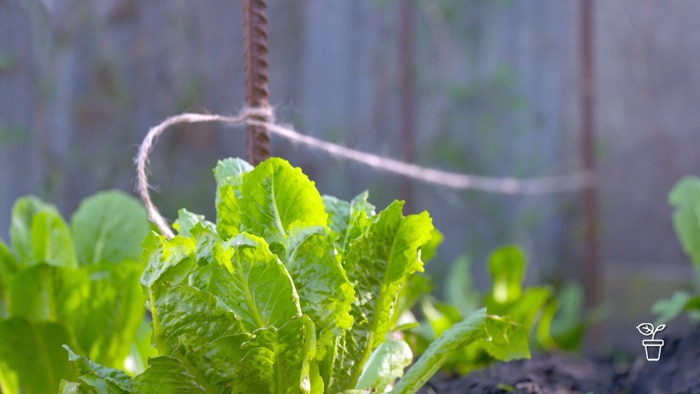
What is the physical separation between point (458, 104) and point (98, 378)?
8.52 ft

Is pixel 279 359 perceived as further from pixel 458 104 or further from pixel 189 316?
pixel 458 104

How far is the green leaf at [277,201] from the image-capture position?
0.83m

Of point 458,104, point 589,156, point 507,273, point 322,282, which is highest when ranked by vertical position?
point 458,104

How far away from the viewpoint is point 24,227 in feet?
4.17

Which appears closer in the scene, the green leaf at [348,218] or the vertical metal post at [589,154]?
the green leaf at [348,218]

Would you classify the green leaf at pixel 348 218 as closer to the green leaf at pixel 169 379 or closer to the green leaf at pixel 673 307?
the green leaf at pixel 169 379

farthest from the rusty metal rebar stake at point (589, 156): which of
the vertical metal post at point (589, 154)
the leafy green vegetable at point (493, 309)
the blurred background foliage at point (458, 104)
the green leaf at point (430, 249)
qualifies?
the green leaf at point (430, 249)

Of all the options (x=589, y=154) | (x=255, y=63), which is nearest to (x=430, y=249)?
(x=255, y=63)

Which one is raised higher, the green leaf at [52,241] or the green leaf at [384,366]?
the green leaf at [52,241]

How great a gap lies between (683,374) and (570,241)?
2.02 m

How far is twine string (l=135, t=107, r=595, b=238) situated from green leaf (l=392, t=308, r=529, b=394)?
1.00 ft

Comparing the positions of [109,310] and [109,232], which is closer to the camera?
[109,310]

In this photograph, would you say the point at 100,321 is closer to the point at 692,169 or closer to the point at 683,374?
the point at 683,374

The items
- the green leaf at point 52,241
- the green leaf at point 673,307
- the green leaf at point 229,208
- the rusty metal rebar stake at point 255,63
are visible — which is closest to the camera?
the green leaf at point 229,208
